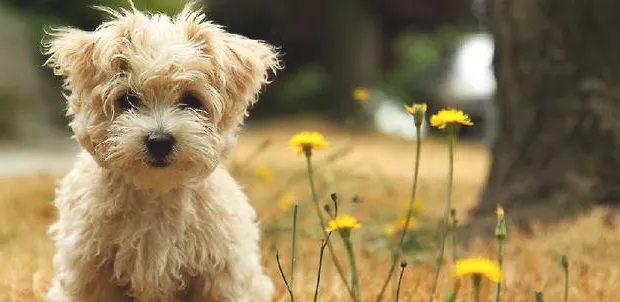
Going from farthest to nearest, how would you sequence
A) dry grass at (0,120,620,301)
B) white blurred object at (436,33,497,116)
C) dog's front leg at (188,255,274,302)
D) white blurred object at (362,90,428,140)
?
white blurred object at (436,33,497,116) → white blurred object at (362,90,428,140) → dry grass at (0,120,620,301) → dog's front leg at (188,255,274,302)

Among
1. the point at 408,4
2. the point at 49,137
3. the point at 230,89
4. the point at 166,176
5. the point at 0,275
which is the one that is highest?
the point at 408,4

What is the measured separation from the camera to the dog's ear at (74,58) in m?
2.49

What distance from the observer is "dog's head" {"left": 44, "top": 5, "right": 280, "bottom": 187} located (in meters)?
2.36

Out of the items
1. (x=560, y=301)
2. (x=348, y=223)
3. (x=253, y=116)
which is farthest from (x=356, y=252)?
(x=253, y=116)

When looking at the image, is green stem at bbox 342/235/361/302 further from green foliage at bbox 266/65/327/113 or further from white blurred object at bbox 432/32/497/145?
green foliage at bbox 266/65/327/113

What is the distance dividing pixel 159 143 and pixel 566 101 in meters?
2.73

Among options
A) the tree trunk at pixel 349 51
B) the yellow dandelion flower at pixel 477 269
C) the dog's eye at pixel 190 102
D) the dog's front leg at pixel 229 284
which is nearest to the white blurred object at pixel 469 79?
the tree trunk at pixel 349 51

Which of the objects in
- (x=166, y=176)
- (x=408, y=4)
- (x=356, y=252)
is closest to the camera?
(x=166, y=176)

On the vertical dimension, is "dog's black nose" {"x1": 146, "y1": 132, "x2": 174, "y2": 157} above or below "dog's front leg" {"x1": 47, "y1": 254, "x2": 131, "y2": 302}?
above

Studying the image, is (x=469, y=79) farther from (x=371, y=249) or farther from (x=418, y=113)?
(x=418, y=113)

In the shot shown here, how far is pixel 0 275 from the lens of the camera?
327 centimetres

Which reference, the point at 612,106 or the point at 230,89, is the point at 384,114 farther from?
the point at 230,89

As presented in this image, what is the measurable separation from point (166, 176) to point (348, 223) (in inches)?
25.5

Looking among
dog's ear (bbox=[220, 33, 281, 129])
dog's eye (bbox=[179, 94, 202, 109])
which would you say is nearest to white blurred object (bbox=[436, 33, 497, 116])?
dog's ear (bbox=[220, 33, 281, 129])
